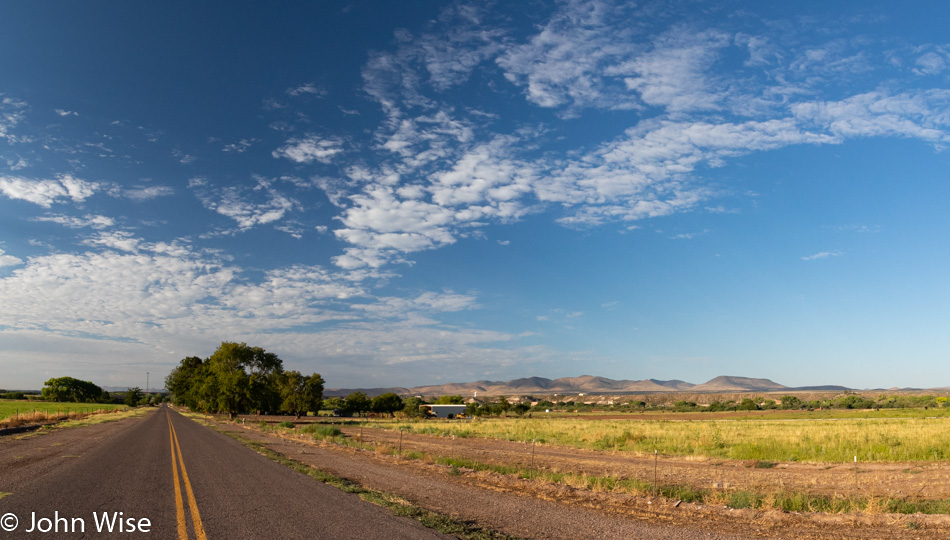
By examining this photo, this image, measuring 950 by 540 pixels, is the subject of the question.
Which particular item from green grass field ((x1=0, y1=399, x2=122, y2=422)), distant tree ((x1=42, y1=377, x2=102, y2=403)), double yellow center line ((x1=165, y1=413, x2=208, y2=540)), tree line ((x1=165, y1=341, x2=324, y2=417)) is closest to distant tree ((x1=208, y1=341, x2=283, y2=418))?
tree line ((x1=165, y1=341, x2=324, y2=417))

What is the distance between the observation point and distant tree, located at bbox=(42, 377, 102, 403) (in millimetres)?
175500

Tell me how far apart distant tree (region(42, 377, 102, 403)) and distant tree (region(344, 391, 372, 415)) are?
5005 inches

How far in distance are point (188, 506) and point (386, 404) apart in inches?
4454

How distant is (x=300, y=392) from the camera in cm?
8244

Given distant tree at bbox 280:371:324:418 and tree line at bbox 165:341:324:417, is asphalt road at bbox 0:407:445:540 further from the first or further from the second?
distant tree at bbox 280:371:324:418

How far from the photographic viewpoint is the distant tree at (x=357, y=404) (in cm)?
11312

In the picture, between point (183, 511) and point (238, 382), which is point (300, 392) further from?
point (183, 511)

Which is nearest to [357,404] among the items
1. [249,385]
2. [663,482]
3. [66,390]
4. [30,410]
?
[249,385]

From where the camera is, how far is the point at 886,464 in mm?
23031

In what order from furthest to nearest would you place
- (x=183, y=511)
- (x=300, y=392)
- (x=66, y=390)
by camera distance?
1. (x=66, y=390)
2. (x=300, y=392)
3. (x=183, y=511)

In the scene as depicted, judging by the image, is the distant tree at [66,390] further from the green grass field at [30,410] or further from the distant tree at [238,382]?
the distant tree at [238,382]

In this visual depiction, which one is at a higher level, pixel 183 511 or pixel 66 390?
pixel 183 511

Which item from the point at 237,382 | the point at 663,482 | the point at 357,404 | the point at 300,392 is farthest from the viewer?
the point at 357,404

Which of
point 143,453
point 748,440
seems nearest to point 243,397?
point 143,453
